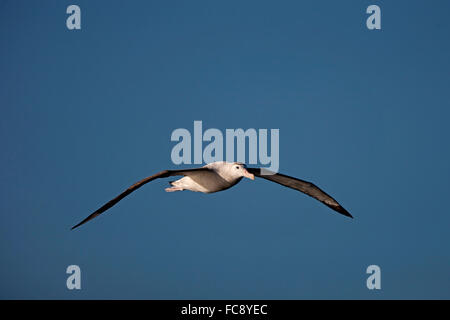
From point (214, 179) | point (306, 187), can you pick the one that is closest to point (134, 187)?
point (214, 179)

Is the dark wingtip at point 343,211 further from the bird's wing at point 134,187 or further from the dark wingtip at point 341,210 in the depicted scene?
the bird's wing at point 134,187

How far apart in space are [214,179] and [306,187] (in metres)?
3.14

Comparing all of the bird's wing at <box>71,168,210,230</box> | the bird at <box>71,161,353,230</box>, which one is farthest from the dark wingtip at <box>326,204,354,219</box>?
the bird's wing at <box>71,168,210,230</box>

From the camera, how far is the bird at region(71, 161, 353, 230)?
13.5 m

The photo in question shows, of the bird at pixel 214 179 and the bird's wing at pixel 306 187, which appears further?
the bird's wing at pixel 306 187

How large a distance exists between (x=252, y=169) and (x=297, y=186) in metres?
1.69

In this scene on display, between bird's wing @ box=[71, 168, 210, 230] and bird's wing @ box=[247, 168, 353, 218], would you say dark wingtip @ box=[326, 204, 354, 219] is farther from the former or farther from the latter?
bird's wing @ box=[71, 168, 210, 230]

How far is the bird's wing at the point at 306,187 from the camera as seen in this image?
15953mm

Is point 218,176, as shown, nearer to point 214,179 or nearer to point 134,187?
point 214,179

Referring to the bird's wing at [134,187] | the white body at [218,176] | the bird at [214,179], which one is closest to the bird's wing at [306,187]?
the bird at [214,179]

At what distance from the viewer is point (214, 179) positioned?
1446cm
